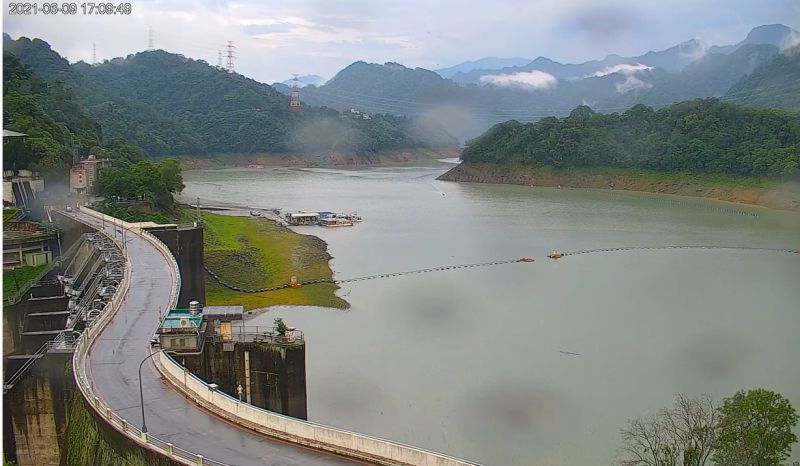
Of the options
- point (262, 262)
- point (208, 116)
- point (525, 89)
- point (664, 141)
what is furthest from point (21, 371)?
point (525, 89)

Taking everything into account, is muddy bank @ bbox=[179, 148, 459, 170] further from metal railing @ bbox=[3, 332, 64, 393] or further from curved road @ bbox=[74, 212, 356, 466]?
metal railing @ bbox=[3, 332, 64, 393]

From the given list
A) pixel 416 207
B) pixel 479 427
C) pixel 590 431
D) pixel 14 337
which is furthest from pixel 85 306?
pixel 416 207

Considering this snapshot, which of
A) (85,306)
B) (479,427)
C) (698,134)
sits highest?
(698,134)

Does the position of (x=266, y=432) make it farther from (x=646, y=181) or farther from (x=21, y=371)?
(x=646, y=181)

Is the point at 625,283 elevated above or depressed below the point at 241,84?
below

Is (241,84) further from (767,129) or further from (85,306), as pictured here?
(85,306)

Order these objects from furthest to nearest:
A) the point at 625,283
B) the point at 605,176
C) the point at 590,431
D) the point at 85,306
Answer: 1. the point at 605,176
2. the point at 625,283
3. the point at 85,306
4. the point at 590,431

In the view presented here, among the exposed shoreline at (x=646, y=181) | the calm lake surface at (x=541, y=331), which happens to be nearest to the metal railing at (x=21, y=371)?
the calm lake surface at (x=541, y=331)
